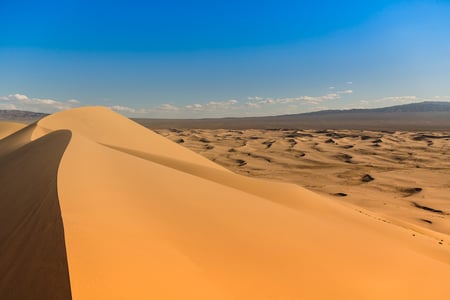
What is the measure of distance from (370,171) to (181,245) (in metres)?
15.6

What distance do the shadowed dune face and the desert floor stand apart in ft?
24.3

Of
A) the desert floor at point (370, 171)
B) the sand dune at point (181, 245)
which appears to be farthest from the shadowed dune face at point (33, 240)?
the desert floor at point (370, 171)

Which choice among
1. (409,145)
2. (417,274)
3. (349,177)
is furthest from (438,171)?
(417,274)

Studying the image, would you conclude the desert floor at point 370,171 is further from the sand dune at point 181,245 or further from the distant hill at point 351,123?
the distant hill at point 351,123

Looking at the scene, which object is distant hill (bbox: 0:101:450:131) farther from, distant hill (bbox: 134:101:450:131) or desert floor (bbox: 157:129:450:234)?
desert floor (bbox: 157:129:450:234)


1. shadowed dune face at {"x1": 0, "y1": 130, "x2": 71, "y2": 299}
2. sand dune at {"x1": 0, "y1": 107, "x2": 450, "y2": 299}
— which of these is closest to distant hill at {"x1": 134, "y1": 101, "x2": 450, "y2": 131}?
sand dune at {"x1": 0, "y1": 107, "x2": 450, "y2": 299}

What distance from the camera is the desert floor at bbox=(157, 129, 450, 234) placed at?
10.4 meters

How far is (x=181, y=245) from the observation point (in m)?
3.01

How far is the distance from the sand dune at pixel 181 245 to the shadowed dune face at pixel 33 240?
0.01 metres

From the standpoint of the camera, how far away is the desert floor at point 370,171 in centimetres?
1041

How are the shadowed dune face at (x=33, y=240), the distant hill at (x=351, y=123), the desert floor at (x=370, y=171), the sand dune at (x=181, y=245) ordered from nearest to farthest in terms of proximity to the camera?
the shadowed dune face at (x=33, y=240) < the sand dune at (x=181, y=245) < the desert floor at (x=370, y=171) < the distant hill at (x=351, y=123)

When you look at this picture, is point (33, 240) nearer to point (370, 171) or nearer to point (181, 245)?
point (181, 245)

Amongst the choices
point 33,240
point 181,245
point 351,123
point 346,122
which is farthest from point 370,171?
point 346,122

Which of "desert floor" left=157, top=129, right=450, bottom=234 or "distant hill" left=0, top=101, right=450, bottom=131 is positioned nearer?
"desert floor" left=157, top=129, right=450, bottom=234
